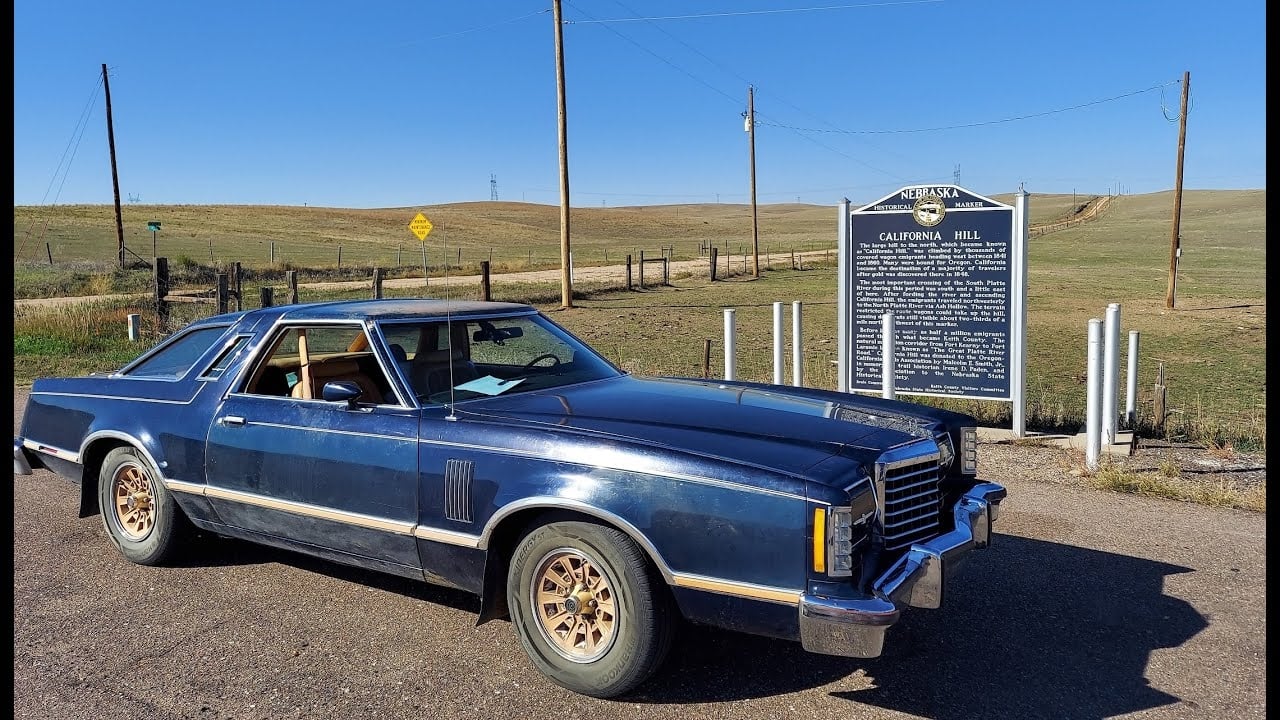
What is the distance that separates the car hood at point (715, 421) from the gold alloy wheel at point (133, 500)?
83.6 inches

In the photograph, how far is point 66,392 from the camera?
229 inches

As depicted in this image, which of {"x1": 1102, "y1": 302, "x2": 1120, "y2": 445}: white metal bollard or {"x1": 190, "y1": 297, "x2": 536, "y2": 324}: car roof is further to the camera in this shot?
{"x1": 1102, "y1": 302, "x2": 1120, "y2": 445}: white metal bollard

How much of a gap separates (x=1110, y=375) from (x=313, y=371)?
5.86m

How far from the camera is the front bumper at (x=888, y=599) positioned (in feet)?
11.2

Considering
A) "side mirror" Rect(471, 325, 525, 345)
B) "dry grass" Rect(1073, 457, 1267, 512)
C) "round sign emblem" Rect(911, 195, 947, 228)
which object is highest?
"round sign emblem" Rect(911, 195, 947, 228)

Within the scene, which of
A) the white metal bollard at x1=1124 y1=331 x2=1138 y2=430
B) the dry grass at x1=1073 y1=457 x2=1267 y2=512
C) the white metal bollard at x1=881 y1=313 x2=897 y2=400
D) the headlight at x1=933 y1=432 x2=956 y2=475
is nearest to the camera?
the headlight at x1=933 y1=432 x2=956 y2=475

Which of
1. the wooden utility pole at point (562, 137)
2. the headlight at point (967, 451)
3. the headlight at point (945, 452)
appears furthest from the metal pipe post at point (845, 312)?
the wooden utility pole at point (562, 137)

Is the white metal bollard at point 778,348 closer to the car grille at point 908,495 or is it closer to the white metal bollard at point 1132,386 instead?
the white metal bollard at point 1132,386

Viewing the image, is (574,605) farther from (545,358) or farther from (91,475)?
(91,475)

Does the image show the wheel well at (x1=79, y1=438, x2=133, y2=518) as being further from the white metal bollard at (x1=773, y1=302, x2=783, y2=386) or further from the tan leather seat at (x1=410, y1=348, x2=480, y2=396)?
the white metal bollard at (x1=773, y1=302, x2=783, y2=386)

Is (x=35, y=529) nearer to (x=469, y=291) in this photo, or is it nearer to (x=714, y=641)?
(x=714, y=641)

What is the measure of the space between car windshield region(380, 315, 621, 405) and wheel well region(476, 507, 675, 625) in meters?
0.64

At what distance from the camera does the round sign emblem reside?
8891 mm

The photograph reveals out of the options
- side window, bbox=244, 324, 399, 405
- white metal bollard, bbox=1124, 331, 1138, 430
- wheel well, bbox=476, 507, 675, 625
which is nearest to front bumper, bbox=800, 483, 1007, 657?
wheel well, bbox=476, 507, 675, 625
